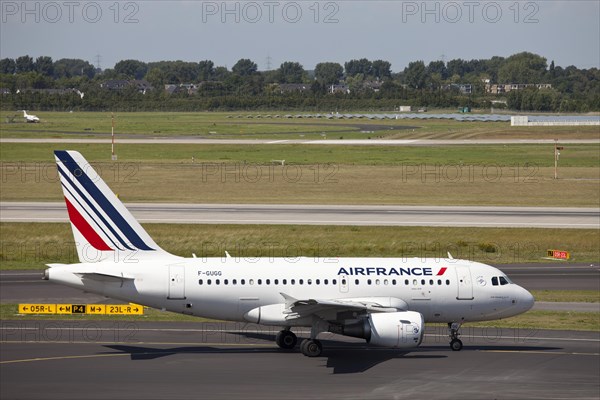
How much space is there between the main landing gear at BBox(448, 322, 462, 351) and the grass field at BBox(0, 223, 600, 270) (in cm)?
2191

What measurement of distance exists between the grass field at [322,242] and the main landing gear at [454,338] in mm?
21914

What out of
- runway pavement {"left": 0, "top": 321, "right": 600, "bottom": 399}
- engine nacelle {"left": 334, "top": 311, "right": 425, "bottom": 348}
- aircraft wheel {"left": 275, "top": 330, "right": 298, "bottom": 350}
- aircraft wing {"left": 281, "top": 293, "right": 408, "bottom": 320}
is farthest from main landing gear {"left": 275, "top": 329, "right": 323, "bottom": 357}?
engine nacelle {"left": 334, "top": 311, "right": 425, "bottom": 348}

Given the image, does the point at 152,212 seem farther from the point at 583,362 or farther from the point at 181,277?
the point at 583,362

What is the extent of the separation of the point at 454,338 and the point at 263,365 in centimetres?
864

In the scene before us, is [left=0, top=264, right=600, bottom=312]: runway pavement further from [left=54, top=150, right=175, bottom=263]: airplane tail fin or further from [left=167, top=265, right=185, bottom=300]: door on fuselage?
[left=167, top=265, right=185, bottom=300]: door on fuselage

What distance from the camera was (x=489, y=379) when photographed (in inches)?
1358

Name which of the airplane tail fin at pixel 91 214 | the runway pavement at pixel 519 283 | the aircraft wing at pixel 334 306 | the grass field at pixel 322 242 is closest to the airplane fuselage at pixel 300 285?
the aircraft wing at pixel 334 306

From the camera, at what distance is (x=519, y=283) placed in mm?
55125

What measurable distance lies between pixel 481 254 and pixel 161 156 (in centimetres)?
7281

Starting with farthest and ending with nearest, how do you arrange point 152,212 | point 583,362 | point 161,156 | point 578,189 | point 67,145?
point 67,145 → point 161,156 → point 578,189 → point 152,212 → point 583,362

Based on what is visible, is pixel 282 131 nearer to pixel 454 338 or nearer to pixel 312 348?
pixel 454 338

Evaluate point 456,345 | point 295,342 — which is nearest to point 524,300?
point 456,345

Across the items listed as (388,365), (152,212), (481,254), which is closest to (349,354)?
(388,365)

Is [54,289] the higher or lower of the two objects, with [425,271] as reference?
lower
